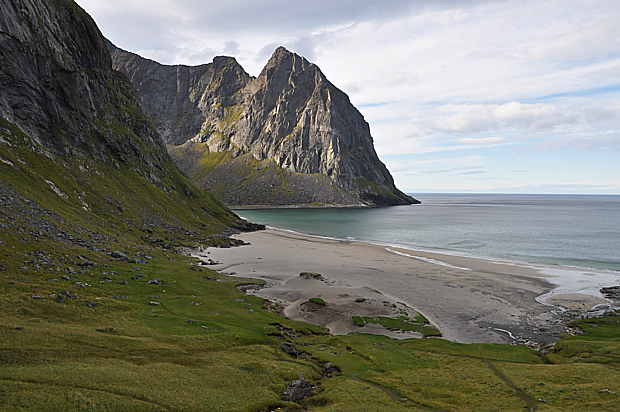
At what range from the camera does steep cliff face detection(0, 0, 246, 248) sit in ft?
252

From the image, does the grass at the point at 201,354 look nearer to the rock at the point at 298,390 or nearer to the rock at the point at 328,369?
the rock at the point at 298,390

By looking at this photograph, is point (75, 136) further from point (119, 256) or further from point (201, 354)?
point (201, 354)

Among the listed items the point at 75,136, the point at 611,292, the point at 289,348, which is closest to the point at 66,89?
the point at 75,136

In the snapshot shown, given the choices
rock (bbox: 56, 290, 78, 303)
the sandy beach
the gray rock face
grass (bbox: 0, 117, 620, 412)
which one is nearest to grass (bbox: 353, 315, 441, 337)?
grass (bbox: 0, 117, 620, 412)

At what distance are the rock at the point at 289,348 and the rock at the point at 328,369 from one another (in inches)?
162

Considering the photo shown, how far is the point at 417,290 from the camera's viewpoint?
2463 inches

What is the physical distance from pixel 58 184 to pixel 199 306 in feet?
201

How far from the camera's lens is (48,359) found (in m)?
22.4

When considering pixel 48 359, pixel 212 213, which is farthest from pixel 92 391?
pixel 212 213

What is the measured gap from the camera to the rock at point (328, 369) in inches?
1172

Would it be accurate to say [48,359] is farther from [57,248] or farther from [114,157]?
[114,157]

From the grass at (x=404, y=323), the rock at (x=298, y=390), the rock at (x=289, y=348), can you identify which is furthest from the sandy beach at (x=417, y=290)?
the rock at (x=298, y=390)

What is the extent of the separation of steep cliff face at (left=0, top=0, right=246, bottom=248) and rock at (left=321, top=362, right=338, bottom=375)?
50513 millimetres

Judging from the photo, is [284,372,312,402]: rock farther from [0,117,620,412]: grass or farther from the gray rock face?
the gray rock face
